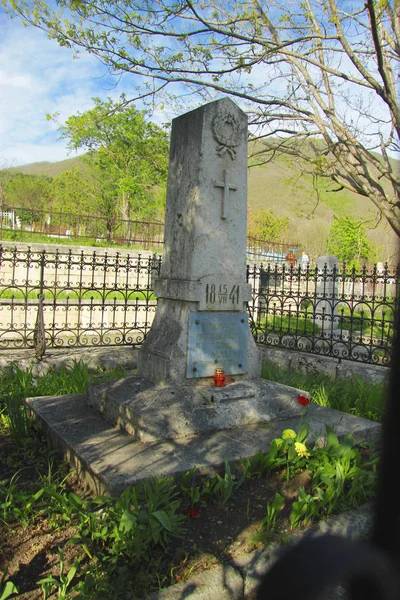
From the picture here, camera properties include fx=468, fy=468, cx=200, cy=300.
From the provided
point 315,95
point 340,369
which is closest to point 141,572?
point 340,369

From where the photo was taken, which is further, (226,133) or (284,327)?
(284,327)

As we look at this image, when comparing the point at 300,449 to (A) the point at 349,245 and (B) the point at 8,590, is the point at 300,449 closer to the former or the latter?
(B) the point at 8,590

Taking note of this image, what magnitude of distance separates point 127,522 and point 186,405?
1.60m

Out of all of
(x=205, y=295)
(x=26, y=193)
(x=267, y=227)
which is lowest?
A: (x=205, y=295)

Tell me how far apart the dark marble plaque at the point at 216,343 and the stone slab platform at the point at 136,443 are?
2.06 ft

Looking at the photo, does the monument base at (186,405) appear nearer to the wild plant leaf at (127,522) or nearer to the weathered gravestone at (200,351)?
the weathered gravestone at (200,351)

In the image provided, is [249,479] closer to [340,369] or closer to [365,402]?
[365,402]

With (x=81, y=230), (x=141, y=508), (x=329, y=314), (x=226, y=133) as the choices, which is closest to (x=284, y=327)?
(x=329, y=314)

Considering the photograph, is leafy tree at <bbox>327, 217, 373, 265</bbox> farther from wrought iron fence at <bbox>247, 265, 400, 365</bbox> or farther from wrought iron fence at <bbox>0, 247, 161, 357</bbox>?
wrought iron fence at <bbox>247, 265, 400, 365</bbox>

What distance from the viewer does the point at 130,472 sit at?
295 cm

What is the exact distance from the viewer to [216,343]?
435 centimetres

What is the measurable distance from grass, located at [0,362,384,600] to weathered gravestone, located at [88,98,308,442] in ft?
2.38

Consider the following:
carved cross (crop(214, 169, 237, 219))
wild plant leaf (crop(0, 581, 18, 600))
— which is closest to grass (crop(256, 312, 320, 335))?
carved cross (crop(214, 169, 237, 219))

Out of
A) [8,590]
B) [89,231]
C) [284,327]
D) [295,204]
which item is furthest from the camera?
[295,204]
